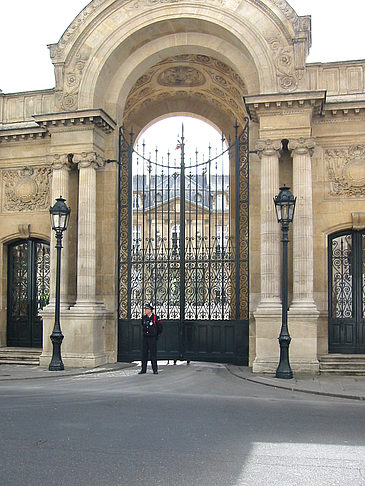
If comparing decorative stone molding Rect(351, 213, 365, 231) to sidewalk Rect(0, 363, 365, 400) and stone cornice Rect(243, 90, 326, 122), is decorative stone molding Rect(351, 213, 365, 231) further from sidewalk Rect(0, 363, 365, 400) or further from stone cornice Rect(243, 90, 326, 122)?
sidewalk Rect(0, 363, 365, 400)

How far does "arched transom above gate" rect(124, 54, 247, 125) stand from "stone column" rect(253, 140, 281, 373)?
464 centimetres

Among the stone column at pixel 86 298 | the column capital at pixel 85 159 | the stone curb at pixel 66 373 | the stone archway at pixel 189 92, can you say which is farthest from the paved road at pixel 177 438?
the stone archway at pixel 189 92

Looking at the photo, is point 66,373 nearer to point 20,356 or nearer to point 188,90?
point 20,356

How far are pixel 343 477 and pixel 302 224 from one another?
10.7 m

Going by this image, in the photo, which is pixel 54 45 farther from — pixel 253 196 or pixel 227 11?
pixel 253 196

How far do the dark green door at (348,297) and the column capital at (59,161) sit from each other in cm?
808

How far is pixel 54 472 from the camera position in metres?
6.64

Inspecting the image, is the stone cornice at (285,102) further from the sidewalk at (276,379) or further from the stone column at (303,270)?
the sidewalk at (276,379)

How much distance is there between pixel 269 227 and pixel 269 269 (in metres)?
1.14

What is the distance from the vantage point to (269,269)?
16.6 meters

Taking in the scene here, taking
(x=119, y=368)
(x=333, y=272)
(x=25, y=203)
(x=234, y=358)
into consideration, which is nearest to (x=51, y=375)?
(x=119, y=368)

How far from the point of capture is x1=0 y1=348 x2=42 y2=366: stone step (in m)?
18.6

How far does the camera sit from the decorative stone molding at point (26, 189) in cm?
1988

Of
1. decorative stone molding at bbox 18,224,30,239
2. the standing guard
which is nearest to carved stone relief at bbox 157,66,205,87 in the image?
decorative stone molding at bbox 18,224,30,239
